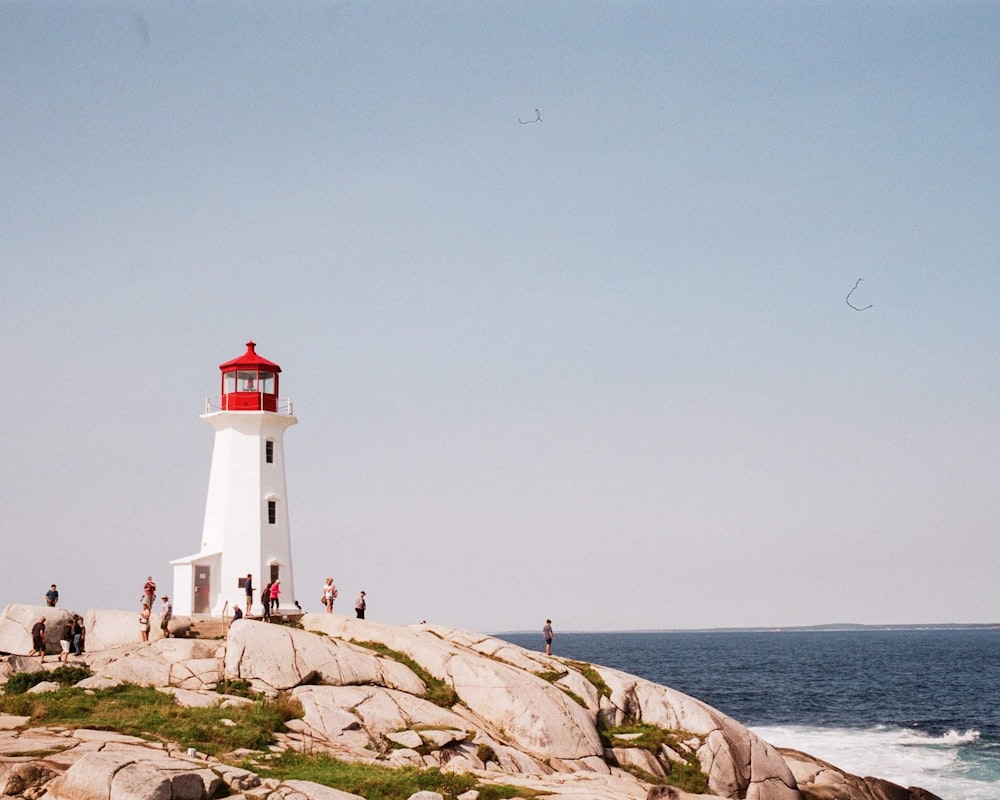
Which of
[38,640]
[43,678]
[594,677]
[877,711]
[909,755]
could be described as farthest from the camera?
[877,711]

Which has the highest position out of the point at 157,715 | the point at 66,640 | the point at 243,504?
the point at 243,504

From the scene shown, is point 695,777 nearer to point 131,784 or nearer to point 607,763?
point 607,763

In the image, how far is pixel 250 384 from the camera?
151 ft

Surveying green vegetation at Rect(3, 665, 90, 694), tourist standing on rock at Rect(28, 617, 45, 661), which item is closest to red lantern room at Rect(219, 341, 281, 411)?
tourist standing on rock at Rect(28, 617, 45, 661)

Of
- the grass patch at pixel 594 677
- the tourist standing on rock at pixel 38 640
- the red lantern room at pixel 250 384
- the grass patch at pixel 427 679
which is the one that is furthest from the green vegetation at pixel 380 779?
the red lantern room at pixel 250 384

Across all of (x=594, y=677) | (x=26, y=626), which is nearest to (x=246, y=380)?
(x=26, y=626)

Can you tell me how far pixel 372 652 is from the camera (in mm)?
35875

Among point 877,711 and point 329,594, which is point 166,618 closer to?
point 329,594

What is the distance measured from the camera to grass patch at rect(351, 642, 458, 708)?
33.4m

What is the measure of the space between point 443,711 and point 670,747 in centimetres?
757

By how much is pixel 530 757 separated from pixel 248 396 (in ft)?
71.6

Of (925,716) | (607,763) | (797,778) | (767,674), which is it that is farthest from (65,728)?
(767,674)

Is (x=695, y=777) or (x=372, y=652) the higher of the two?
(x=372, y=652)

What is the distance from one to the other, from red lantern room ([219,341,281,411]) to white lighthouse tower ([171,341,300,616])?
0.14 ft
